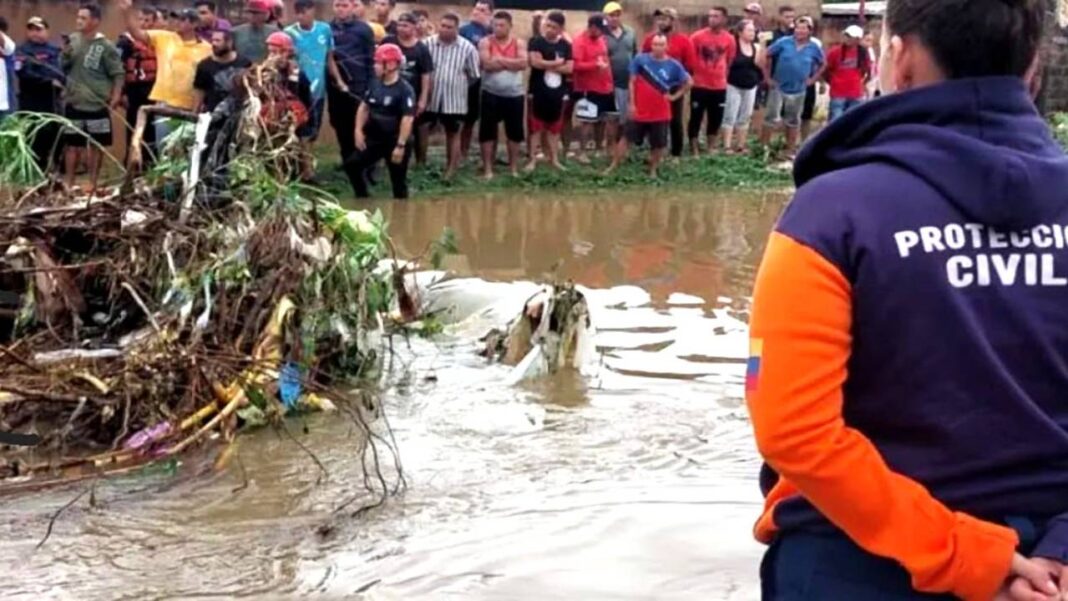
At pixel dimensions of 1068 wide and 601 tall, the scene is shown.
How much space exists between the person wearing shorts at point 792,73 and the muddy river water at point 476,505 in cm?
953

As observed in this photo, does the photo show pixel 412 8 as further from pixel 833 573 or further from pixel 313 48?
pixel 833 573

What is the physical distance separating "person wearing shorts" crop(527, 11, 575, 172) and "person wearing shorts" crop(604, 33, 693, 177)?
76 centimetres

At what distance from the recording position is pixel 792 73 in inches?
685

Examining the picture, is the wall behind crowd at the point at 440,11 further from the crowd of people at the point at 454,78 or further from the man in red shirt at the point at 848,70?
the man in red shirt at the point at 848,70

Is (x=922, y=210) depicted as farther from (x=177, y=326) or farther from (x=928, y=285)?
(x=177, y=326)

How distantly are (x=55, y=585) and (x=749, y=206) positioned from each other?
426 inches

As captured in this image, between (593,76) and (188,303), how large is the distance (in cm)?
1012

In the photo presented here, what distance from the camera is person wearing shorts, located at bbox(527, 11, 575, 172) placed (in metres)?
15.6

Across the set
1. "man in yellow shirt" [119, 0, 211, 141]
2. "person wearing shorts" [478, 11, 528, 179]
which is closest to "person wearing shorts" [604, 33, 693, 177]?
"person wearing shorts" [478, 11, 528, 179]

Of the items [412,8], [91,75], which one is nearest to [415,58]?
[91,75]

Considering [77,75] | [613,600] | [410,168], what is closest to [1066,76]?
[410,168]

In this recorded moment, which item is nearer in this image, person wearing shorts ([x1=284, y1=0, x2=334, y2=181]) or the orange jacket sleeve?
the orange jacket sleeve

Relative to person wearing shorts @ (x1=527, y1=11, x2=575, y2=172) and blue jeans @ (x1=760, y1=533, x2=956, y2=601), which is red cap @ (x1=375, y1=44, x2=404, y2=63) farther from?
blue jeans @ (x1=760, y1=533, x2=956, y2=601)

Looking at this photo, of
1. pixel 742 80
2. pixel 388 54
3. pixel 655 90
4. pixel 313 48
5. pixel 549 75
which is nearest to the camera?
pixel 388 54
